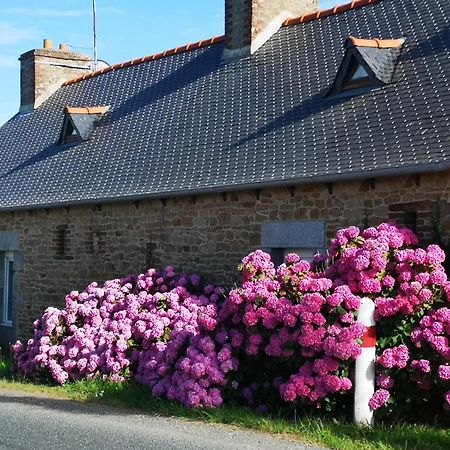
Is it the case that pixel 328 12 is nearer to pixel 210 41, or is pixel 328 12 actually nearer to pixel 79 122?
pixel 210 41

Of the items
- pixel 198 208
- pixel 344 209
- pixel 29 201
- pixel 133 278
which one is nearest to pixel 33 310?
pixel 29 201

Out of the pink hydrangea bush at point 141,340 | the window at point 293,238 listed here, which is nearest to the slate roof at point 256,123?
the window at point 293,238

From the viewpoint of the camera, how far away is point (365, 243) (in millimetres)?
9570

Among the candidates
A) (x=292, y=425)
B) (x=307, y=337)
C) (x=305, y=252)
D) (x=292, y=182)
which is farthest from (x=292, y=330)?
(x=305, y=252)

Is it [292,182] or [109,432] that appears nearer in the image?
[109,432]

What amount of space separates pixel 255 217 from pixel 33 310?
255 inches

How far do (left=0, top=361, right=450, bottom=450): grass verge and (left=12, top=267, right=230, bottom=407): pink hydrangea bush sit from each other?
0.20 metres

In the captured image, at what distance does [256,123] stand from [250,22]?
3065 millimetres

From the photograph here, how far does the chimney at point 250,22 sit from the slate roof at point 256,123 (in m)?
0.25

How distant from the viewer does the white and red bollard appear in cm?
868

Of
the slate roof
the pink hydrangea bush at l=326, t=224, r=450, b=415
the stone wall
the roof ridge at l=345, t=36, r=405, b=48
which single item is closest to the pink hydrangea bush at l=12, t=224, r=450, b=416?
the pink hydrangea bush at l=326, t=224, r=450, b=415

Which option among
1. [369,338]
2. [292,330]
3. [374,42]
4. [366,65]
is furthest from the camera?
[374,42]

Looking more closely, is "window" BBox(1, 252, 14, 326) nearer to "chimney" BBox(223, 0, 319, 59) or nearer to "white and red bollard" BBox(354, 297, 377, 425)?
"chimney" BBox(223, 0, 319, 59)

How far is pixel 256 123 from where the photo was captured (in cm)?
1402
